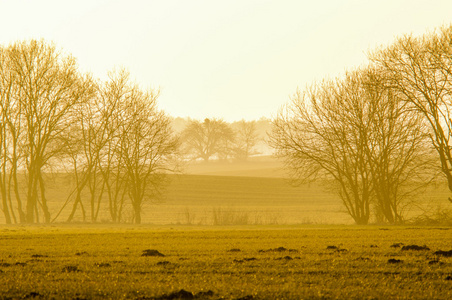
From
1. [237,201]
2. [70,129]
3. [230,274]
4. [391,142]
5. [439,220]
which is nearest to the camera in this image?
[230,274]

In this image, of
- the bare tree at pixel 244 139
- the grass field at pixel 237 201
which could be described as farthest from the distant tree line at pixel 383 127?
the bare tree at pixel 244 139

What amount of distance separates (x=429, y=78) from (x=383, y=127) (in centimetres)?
421

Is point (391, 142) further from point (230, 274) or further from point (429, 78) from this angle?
point (230, 274)

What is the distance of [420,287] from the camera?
27.1ft

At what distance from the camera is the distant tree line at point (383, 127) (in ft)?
102

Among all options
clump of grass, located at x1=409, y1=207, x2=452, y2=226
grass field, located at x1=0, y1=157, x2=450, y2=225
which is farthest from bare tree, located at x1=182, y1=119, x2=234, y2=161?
clump of grass, located at x1=409, y1=207, x2=452, y2=226

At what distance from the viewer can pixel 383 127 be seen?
3331 cm

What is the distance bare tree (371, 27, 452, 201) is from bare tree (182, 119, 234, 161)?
252ft

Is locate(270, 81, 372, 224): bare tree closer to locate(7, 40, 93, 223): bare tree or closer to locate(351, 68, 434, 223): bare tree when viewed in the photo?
locate(351, 68, 434, 223): bare tree

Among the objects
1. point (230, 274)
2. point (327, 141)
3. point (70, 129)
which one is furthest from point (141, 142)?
point (230, 274)

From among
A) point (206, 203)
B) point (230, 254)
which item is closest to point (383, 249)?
point (230, 254)

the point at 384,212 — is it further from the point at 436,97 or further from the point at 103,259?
the point at 103,259

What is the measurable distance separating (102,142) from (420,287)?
36.7m

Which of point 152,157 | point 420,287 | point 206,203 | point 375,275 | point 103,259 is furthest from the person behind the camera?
point 206,203
